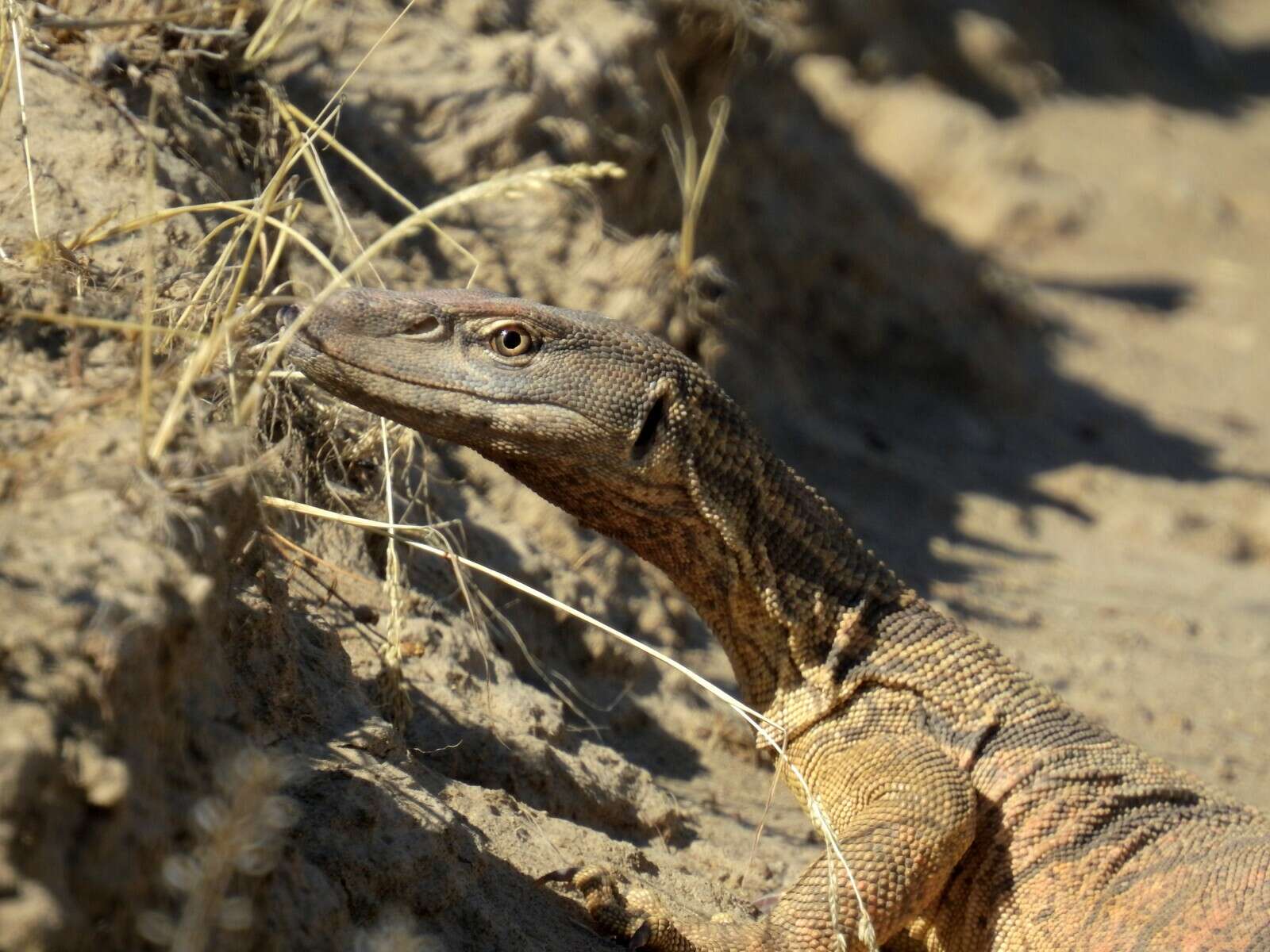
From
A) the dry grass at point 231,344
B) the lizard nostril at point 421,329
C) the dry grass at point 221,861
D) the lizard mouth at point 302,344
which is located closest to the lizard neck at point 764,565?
the dry grass at point 231,344

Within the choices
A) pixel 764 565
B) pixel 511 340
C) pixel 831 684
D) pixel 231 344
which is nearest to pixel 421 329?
pixel 511 340

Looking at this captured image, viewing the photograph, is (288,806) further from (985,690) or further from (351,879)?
(985,690)

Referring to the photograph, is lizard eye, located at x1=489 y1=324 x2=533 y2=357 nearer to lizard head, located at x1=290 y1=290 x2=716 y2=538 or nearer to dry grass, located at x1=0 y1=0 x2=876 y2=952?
lizard head, located at x1=290 y1=290 x2=716 y2=538

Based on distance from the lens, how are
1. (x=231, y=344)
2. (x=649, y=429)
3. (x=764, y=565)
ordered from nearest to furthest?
(x=231, y=344) → (x=649, y=429) → (x=764, y=565)

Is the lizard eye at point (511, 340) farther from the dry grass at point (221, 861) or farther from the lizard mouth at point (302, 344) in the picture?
the dry grass at point (221, 861)

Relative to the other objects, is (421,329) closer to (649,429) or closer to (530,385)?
(530,385)

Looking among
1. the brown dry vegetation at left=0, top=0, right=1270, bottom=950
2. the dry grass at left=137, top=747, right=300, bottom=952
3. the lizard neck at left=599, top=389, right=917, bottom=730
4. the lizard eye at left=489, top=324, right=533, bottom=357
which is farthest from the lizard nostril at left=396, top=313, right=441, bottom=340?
the dry grass at left=137, top=747, right=300, bottom=952
